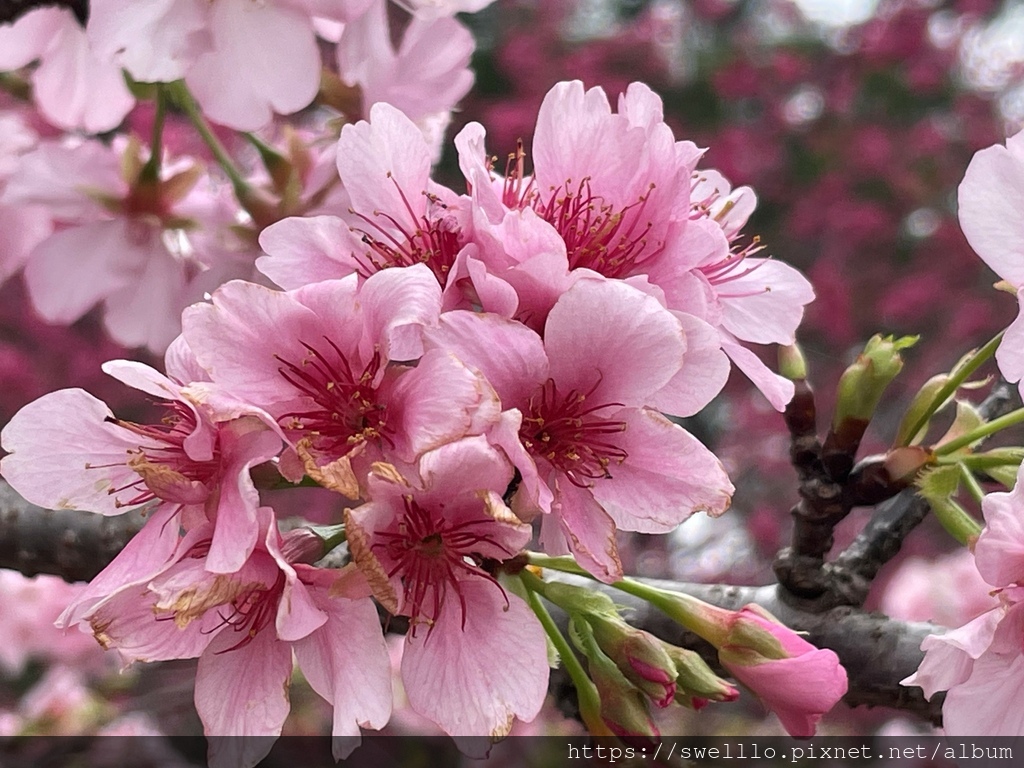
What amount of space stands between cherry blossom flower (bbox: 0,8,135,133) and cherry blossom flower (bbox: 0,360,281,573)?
1.90ft

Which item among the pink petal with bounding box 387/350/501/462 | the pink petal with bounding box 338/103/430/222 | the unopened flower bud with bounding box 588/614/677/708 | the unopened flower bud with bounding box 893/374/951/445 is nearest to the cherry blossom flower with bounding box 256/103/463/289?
the pink petal with bounding box 338/103/430/222

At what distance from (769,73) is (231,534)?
9.99 feet

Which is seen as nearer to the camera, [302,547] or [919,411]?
[302,547]

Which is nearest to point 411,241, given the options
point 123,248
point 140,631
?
point 140,631

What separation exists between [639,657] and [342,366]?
9.1 inches

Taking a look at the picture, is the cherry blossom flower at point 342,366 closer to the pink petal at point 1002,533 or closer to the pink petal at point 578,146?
the pink petal at point 578,146

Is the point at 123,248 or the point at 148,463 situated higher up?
the point at 148,463

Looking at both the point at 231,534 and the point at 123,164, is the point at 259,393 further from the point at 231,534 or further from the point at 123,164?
the point at 123,164

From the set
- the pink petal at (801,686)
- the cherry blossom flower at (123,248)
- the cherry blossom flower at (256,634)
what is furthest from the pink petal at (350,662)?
the cherry blossom flower at (123,248)

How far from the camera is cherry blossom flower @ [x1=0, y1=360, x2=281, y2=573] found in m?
0.42

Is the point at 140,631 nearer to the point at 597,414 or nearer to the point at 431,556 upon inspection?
the point at 431,556

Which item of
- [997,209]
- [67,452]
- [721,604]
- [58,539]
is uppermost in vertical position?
[997,209]

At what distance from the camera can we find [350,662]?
0.43 meters

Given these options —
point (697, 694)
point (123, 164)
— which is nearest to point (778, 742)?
point (697, 694)
